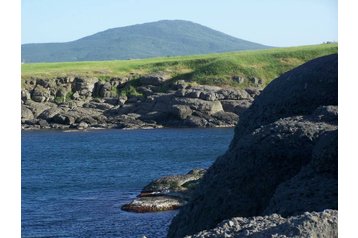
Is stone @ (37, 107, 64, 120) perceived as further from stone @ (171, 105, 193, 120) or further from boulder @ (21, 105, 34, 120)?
stone @ (171, 105, 193, 120)

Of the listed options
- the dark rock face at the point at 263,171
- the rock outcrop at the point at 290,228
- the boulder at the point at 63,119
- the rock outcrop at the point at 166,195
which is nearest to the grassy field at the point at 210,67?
the boulder at the point at 63,119

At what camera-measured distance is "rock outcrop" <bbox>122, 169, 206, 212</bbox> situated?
25562mm

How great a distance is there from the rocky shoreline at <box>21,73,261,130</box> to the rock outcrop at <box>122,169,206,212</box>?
41.1 meters

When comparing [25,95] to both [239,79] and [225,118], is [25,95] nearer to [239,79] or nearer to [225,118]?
[225,118]

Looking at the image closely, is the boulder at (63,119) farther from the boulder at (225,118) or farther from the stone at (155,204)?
the stone at (155,204)

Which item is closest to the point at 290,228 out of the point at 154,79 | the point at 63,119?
the point at 63,119

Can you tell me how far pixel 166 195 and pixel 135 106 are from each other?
166ft

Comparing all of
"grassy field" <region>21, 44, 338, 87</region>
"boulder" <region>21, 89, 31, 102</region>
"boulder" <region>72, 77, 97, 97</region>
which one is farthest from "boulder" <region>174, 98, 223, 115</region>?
"boulder" <region>21, 89, 31, 102</region>

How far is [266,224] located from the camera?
16.1ft

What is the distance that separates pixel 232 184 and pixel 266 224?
2.92 meters

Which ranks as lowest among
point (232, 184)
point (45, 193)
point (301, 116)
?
point (45, 193)

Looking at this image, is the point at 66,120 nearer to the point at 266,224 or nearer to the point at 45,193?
the point at 45,193
